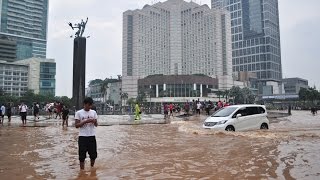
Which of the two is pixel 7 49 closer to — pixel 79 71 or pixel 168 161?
pixel 79 71

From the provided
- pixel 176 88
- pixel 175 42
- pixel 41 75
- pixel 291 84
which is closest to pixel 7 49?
pixel 41 75

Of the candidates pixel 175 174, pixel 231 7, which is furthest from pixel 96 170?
pixel 231 7

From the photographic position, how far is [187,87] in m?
138

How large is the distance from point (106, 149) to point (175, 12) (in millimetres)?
154803

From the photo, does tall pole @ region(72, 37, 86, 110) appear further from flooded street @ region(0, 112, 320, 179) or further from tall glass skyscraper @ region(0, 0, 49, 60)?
tall glass skyscraper @ region(0, 0, 49, 60)

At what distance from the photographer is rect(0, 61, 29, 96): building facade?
150 metres

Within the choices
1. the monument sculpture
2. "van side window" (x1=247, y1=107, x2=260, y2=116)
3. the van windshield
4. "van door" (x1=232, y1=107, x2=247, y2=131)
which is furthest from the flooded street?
the monument sculpture

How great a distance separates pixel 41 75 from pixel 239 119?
157m

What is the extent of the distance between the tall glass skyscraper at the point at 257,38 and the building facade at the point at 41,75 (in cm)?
9948

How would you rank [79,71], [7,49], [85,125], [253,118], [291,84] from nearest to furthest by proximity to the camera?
[85,125] → [253,118] → [79,71] → [7,49] → [291,84]

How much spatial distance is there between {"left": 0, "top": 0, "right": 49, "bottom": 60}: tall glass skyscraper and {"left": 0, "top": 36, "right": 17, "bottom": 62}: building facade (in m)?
11.0

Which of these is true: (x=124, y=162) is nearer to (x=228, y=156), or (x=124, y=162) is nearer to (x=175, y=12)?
(x=228, y=156)

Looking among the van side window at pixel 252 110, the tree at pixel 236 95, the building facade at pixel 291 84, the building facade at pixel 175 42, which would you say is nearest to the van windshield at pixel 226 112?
the van side window at pixel 252 110

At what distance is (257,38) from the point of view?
177 metres
